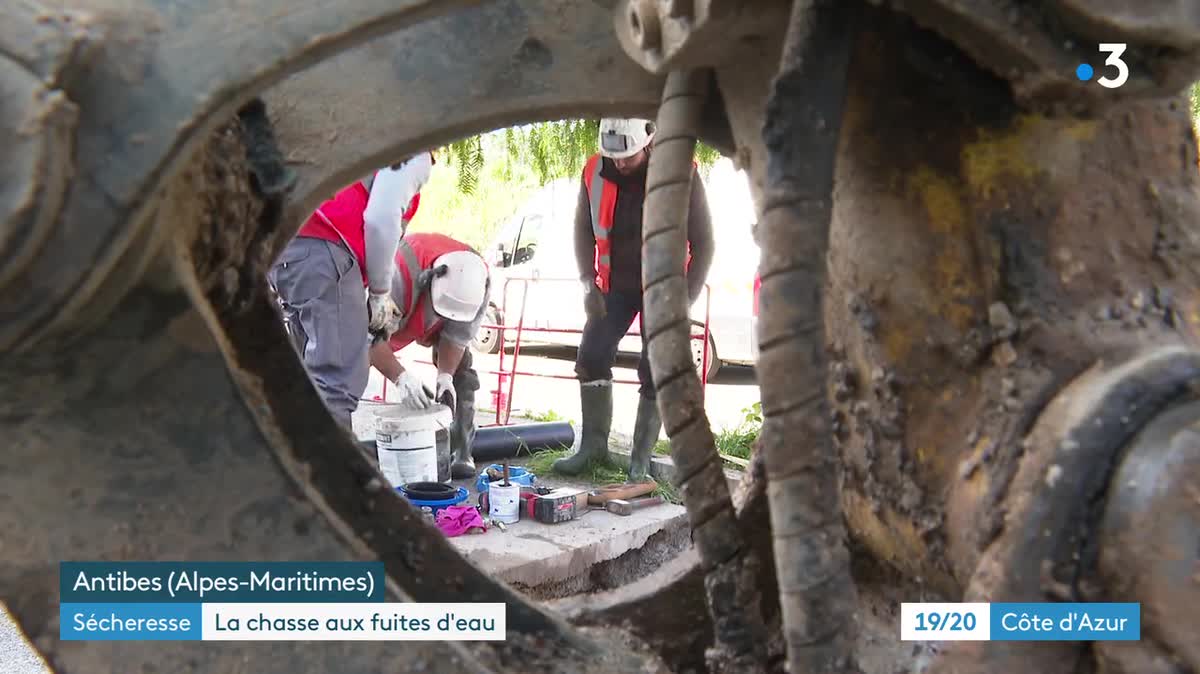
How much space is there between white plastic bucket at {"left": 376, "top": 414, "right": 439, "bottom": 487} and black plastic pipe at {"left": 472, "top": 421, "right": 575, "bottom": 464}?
1117 mm

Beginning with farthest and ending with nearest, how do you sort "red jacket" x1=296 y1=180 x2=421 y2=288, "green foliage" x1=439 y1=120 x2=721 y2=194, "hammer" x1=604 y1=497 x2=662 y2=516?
"green foliage" x1=439 y1=120 x2=721 y2=194 < "hammer" x1=604 y1=497 x2=662 y2=516 < "red jacket" x1=296 y1=180 x2=421 y2=288

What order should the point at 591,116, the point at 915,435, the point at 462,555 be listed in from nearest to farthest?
1. the point at 915,435
2. the point at 462,555
3. the point at 591,116

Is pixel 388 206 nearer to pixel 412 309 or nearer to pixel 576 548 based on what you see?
pixel 412 309

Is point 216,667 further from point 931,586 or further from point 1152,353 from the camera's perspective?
point 1152,353

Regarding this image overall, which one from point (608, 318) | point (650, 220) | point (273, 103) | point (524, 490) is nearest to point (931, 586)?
point (650, 220)

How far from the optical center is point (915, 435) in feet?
3.45

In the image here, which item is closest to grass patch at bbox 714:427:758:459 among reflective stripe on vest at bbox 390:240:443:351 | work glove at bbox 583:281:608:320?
work glove at bbox 583:281:608:320

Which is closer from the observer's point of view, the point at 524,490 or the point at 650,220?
the point at 650,220

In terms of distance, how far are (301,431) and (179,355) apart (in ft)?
0.85

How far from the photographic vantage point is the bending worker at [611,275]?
4.66 meters

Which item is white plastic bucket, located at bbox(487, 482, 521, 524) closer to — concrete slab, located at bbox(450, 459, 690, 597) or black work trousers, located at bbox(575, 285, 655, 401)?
concrete slab, located at bbox(450, 459, 690, 597)

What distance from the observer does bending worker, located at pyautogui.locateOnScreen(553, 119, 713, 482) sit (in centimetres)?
466
